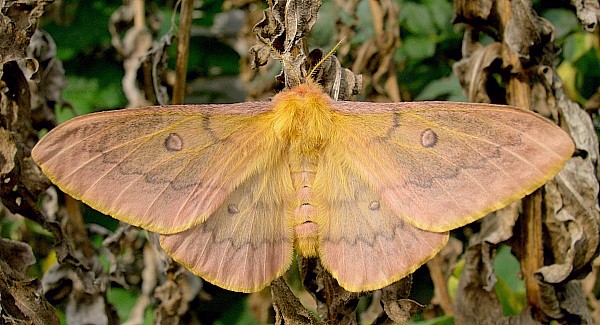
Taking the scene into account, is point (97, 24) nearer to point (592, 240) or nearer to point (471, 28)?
point (471, 28)

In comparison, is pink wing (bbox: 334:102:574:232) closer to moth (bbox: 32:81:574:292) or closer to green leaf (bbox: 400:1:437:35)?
moth (bbox: 32:81:574:292)

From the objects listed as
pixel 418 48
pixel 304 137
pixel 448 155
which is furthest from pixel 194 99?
pixel 448 155

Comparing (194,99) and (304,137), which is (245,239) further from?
(194,99)

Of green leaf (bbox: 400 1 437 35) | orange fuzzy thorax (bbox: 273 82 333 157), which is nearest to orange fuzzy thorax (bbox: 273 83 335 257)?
orange fuzzy thorax (bbox: 273 82 333 157)

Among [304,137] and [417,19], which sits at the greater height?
[304,137]

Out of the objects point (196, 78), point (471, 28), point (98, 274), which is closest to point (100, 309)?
point (98, 274)
